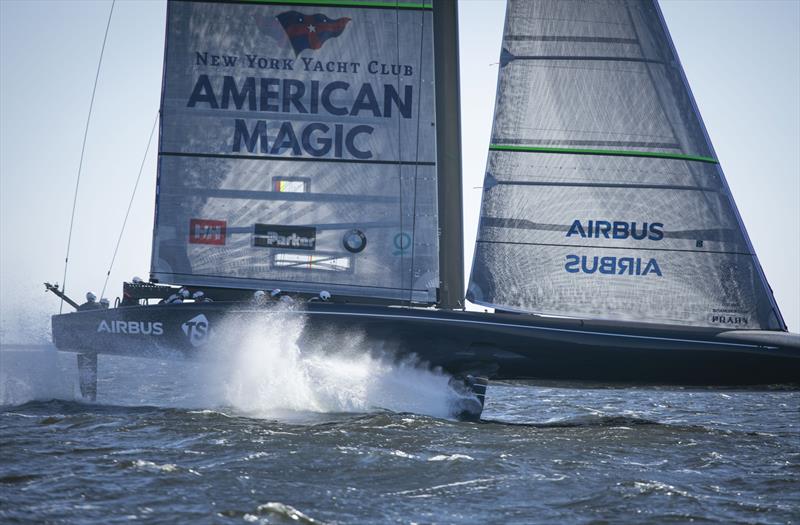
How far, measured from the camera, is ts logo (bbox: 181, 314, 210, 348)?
448 inches

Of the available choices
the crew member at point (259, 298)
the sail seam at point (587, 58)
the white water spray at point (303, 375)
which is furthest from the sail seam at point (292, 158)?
the white water spray at point (303, 375)

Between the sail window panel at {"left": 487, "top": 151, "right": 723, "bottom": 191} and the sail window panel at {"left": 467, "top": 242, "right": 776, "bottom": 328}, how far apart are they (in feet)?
2.83

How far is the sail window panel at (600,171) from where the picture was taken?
1190cm

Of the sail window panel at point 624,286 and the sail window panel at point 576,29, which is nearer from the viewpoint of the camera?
the sail window panel at point 624,286

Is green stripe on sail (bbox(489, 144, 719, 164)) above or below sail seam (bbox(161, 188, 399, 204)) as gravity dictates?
above

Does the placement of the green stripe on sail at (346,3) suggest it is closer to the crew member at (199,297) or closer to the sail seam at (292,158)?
the sail seam at (292,158)

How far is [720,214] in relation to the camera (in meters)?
11.8

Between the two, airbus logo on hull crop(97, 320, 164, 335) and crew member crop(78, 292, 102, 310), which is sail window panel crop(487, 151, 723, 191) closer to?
airbus logo on hull crop(97, 320, 164, 335)

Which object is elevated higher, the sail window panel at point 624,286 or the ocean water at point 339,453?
the sail window panel at point 624,286

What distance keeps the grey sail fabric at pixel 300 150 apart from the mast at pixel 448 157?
20 cm

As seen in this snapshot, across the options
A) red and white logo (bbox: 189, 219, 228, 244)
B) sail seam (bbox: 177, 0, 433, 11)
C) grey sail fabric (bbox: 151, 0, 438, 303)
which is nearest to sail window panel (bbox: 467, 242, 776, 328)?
grey sail fabric (bbox: 151, 0, 438, 303)

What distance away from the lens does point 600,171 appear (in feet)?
39.2

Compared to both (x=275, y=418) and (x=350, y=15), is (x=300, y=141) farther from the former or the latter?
(x=275, y=418)

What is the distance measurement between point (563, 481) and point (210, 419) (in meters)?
4.58
